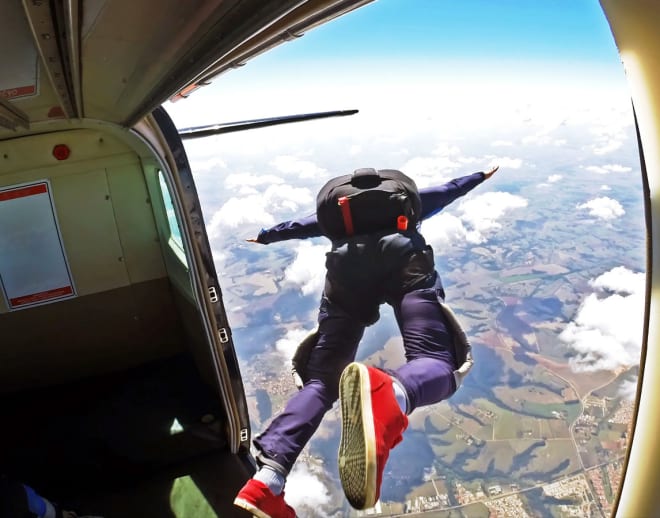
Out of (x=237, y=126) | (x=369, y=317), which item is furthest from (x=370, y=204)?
(x=237, y=126)

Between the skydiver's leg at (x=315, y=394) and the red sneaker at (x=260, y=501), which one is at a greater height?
the skydiver's leg at (x=315, y=394)

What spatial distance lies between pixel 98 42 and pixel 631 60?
1355mm

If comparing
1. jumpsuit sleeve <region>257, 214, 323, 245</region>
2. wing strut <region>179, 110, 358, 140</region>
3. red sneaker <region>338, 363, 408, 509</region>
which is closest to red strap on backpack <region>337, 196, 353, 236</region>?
jumpsuit sleeve <region>257, 214, 323, 245</region>

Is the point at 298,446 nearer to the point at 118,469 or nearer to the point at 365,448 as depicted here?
the point at 365,448

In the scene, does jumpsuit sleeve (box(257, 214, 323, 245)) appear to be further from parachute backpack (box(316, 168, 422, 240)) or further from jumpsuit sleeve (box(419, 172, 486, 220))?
jumpsuit sleeve (box(419, 172, 486, 220))

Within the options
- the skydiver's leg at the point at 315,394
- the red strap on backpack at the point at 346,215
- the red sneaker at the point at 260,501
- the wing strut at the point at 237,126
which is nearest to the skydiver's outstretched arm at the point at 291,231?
the red strap on backpack at the point at 346,215

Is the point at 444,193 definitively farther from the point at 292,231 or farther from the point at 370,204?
the point at 292,231

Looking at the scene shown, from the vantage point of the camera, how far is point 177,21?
1112 millimetres

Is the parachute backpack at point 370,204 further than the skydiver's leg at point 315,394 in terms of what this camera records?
Yes

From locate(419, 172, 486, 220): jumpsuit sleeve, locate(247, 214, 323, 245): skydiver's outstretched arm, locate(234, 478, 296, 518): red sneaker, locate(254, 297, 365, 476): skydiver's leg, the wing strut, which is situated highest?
the wing strut

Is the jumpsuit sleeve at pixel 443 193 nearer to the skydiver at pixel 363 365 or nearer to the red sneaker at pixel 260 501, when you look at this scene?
the skydiver at pixel 363 365

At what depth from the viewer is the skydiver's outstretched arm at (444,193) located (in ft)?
10.8

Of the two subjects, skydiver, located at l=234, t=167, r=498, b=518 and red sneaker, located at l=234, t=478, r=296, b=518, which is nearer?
skydiver, located at l=234, t=167, r=498, b=518

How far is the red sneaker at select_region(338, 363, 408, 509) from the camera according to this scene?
182 centimetres
